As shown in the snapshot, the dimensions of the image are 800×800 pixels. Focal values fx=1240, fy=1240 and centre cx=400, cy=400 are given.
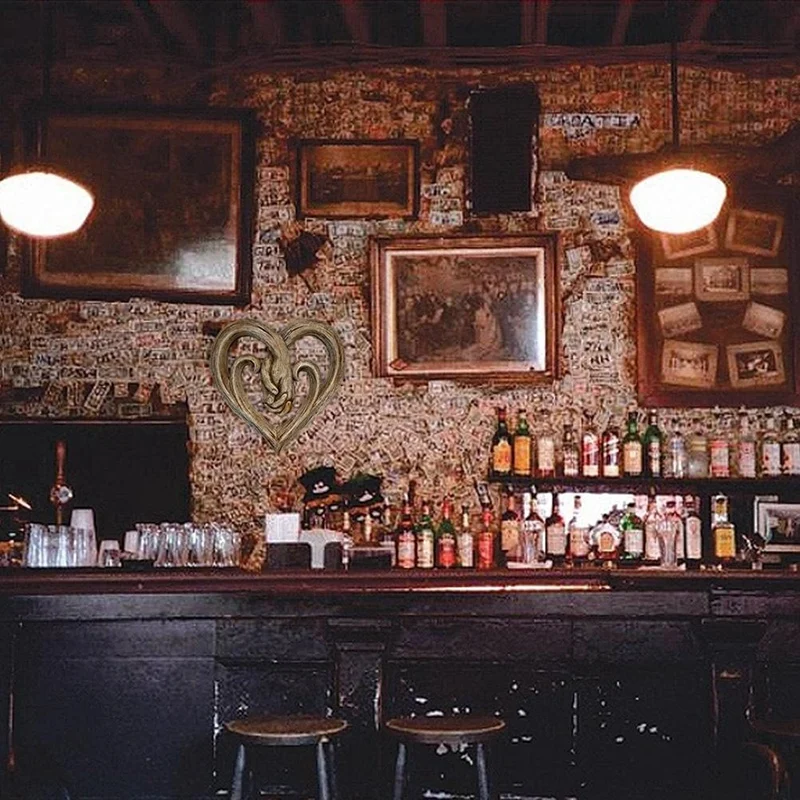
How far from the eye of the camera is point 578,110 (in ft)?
22.1

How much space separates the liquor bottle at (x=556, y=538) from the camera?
6.33 m

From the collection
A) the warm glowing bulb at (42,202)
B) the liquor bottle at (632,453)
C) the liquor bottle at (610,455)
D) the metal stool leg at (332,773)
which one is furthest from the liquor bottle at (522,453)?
the metal stool leg at (332,773)

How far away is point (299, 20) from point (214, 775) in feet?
13.3

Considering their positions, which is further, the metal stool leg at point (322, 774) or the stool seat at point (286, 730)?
the metal stool leg at point (322, 774)

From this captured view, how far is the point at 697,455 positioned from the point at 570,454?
665 mm

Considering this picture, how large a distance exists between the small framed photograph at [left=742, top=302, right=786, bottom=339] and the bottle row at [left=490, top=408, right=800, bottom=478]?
43cm

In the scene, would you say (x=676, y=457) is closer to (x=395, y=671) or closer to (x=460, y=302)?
(x=460, y=302)

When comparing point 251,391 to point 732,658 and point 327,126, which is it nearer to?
point 327,126

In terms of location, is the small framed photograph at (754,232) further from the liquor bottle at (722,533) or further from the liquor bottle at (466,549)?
the liquor bottle at (466,549)

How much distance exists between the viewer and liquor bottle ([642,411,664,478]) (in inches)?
251

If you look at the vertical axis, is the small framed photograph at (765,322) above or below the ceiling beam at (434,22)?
below

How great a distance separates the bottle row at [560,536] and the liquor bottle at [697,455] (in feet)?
0.47

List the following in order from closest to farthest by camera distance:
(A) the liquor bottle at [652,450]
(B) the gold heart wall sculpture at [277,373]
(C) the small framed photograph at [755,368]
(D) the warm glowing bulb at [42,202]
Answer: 1. (D) the warm glowing bulb at [42,202]
2. (A) the liquor bottle at [652,450]
3. (C) the small framed photograph at [755,368]
4. (B) the gold heart wall sculpture at [277,373]

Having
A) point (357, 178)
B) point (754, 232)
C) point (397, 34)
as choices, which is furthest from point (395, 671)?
point (397, 34)
